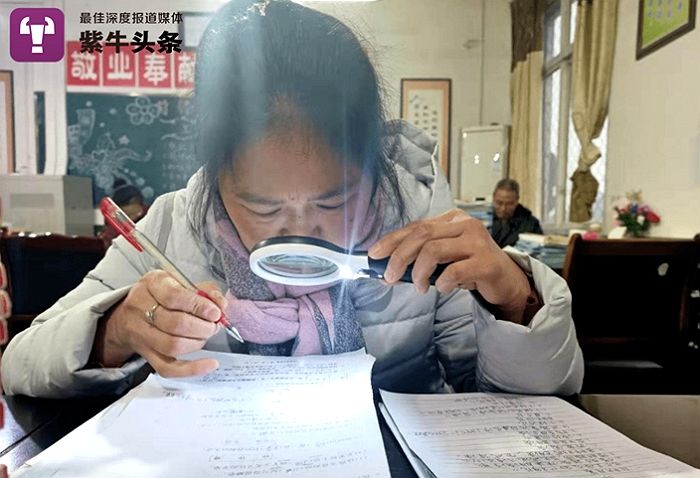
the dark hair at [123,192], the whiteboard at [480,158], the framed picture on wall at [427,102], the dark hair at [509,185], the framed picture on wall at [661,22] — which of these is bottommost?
the dark hair at [123,192]

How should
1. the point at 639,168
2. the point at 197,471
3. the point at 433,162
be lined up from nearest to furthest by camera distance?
the point at 197,471
the point at 433,162
the point at 639,168

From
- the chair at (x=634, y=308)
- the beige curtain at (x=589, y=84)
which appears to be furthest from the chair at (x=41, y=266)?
the beige curtain at (x=589, y=84)

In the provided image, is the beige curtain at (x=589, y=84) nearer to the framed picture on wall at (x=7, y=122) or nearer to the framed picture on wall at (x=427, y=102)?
the framed picture on wall at (x=427, y=102)

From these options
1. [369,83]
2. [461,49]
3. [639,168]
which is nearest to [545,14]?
[461,49]

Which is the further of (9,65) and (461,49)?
(461,49)

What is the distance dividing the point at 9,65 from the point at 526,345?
19.3 inches

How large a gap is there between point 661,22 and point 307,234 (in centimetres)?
87

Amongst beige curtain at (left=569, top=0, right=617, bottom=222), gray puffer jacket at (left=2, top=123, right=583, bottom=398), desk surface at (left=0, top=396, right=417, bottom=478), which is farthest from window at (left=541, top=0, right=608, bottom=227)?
desk surface at (left=0, top=396, right=417, bottom=478)

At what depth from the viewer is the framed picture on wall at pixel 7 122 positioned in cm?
37

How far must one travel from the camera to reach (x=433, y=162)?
1.82ft

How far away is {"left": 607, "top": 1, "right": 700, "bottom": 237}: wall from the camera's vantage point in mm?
1054

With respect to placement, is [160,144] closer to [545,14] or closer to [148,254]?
[148,254]

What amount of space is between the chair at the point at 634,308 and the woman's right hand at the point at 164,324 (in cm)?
43

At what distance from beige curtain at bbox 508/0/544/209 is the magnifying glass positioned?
27 cm
